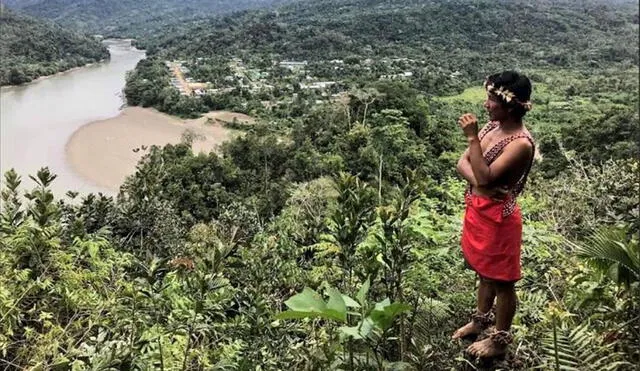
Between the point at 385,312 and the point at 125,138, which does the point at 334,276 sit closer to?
the point at 385,312

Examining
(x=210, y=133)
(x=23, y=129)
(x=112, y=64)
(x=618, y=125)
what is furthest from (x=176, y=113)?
(x=618, y=125)

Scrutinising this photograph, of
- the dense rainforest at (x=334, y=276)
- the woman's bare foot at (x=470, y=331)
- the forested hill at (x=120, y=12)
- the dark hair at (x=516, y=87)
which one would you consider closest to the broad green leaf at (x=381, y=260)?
the dense rainforest at (x=334, y=276)

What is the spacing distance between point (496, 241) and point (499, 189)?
0.15 m

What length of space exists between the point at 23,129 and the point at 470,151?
22.0 meters

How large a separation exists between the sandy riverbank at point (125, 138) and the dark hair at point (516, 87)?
1564 centimetres

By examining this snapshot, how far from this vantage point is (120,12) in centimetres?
8556

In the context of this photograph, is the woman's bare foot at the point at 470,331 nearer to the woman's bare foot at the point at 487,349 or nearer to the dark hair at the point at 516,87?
the woman's bare foot at the point at 487,349

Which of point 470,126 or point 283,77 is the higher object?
point 470,126

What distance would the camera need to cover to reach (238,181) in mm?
15836

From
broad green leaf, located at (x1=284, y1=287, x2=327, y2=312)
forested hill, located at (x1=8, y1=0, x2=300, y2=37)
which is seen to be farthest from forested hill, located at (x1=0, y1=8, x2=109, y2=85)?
broad green leaf, located at (x1=284, y1=287, x2=327, y2=312)

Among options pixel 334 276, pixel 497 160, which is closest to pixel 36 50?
pixel 334 276

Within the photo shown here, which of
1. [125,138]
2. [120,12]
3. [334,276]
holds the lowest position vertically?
[120,12]

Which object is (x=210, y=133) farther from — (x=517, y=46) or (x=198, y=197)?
(x=517, y=46)

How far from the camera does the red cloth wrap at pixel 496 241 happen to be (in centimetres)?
164
